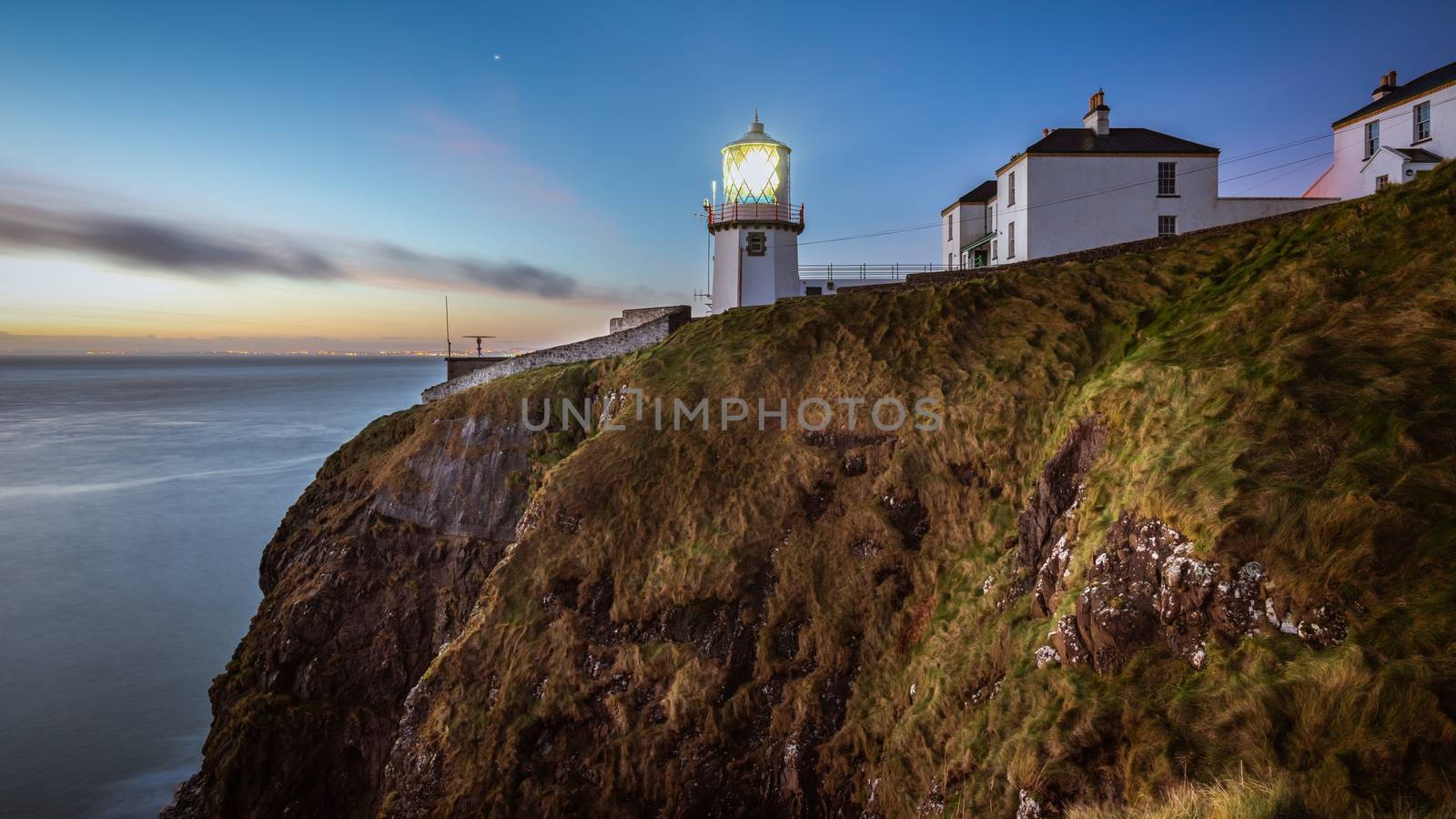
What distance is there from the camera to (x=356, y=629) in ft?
60.2

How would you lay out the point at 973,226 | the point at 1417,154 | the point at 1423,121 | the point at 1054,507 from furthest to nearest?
the point at 973,226, the point at 1423,121, the point at 1417,154, the point at 1054,507

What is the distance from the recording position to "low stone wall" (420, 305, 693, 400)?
2552 cm

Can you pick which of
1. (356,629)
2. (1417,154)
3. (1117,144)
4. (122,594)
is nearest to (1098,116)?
(1117,144)

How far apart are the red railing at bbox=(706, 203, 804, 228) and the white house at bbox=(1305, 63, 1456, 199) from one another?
76.0 feet

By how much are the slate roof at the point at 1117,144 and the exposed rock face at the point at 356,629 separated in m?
24.6

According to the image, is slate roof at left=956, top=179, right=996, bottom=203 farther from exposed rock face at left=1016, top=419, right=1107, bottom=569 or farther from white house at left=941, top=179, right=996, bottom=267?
exposed rock face at left=1016, top=419, right=1107, bottom=569

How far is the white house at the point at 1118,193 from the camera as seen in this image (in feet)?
94.5

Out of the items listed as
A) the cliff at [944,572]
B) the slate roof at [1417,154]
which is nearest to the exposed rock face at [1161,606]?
the cliff at [944,572]

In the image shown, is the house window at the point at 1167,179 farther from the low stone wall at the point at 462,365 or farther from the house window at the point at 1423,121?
the low stone wall at the point at 462,365

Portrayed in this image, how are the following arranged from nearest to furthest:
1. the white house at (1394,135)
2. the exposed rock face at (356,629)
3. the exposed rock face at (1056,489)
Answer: the exposed rock face at (1056,489)
the exposed rock face at (356,629)
the white house at (1394,135)

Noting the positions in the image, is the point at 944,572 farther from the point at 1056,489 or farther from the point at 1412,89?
the point at 1412,89

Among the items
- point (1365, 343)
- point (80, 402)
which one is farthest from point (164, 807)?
point (80, 402)

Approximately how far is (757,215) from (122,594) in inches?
1307

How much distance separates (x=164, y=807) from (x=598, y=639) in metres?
14.5
